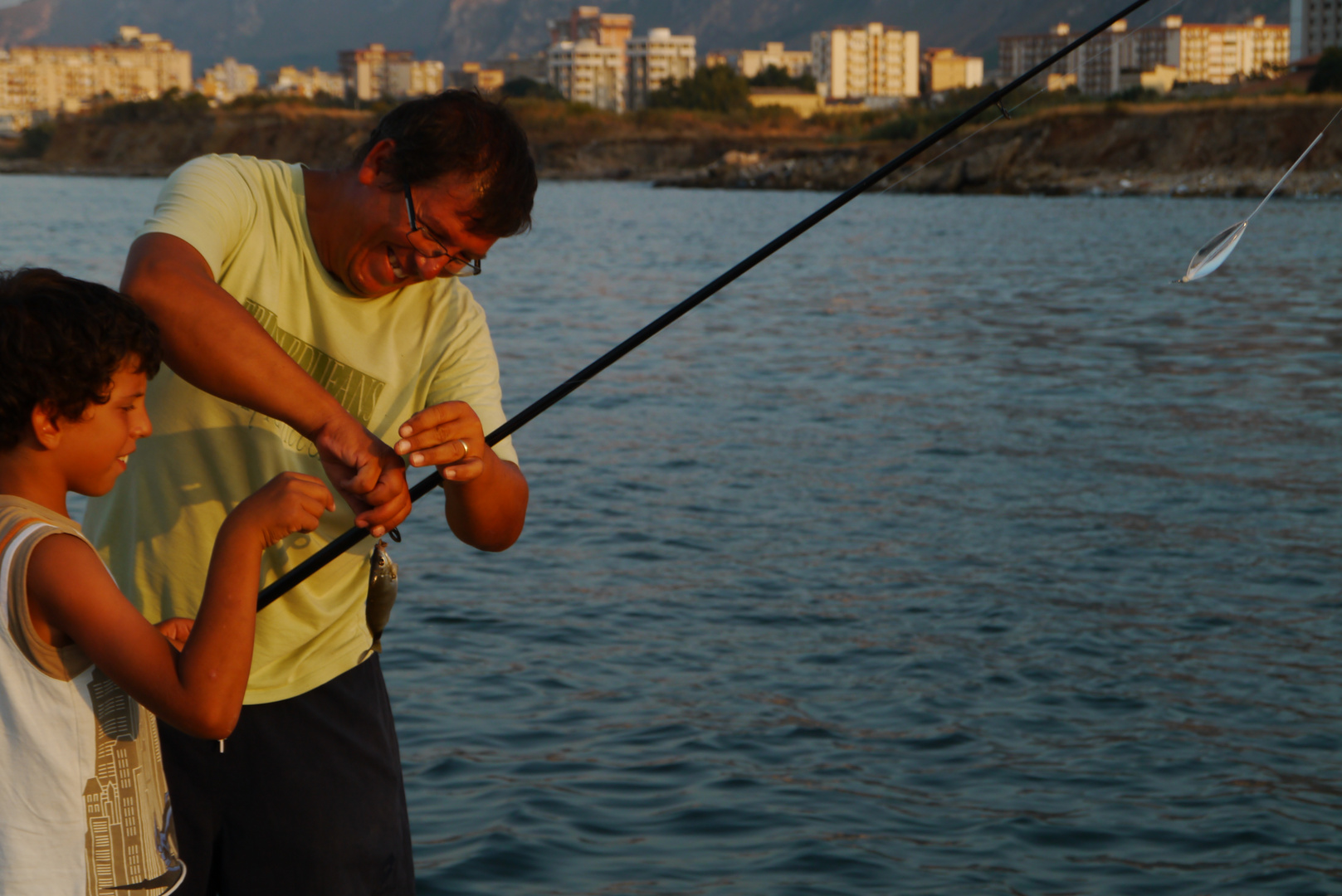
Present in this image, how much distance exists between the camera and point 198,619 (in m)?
1.77

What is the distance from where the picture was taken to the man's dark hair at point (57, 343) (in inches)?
68.2

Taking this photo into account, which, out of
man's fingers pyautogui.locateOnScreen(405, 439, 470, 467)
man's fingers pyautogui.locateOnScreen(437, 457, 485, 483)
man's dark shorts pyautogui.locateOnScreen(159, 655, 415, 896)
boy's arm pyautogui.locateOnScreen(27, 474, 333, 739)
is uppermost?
man's fingers pyautogui.locateOnScreen(405, 439, 470, 467)

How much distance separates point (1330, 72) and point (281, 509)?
6126cm

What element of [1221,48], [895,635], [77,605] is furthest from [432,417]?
[1221,48]

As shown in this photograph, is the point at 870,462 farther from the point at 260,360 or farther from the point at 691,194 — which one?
the point at 691,194

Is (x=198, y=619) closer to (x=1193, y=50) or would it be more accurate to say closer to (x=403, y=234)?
(x=403, y=234)

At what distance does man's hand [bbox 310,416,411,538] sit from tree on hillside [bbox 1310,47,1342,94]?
5992cm

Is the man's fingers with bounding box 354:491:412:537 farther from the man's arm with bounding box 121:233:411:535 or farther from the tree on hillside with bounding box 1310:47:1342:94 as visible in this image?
the tree on hillside with bounding box 1310:47:1342:94

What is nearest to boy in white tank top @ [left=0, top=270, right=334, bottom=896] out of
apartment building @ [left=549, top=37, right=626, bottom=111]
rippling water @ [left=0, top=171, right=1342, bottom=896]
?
rippling water @ [left=0, top=171, right=1342, bottom=896]

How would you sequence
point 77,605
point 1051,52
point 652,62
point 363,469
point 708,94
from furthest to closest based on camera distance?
point 652,62 → point 708,94 → point 1051,52 → point 363,469 → point 77,605

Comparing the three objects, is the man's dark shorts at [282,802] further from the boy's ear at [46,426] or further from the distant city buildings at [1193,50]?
the distant city buildings at [1193,50]

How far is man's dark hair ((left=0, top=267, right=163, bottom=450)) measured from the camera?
5.68 feet

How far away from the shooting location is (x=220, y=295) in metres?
1.92

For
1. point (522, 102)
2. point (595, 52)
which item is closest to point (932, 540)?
point (522, 102)
